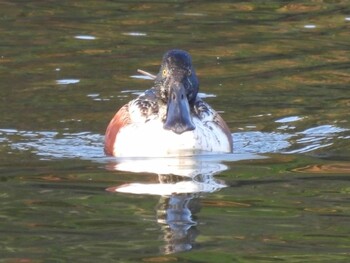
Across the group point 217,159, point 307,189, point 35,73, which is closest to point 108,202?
point 307,189

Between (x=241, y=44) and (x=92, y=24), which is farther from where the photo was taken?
(x=92, y=24)

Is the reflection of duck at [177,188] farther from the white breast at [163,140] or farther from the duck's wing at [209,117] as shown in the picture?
the duck's wing at [209,117]

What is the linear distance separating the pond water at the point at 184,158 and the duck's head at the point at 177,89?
0.36 m

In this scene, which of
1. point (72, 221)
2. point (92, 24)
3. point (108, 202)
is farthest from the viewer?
point (92, 24)

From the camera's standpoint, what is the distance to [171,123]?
10602mm

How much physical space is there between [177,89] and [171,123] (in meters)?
0.34

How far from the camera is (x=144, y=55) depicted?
47.8 ft

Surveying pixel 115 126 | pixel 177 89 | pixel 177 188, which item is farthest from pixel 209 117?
pixel 177 188

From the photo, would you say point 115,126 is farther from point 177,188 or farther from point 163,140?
point 177,188

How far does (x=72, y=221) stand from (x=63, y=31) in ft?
26.5

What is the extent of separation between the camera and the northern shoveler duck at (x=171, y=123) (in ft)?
35.1

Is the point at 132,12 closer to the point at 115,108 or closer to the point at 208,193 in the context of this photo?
the point at 115,108

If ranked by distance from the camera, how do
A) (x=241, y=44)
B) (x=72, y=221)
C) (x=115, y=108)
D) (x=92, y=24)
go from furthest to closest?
(x=92, y=24)
(x=241, y=44)
(x=115, y=108)
(x=72, y=221)

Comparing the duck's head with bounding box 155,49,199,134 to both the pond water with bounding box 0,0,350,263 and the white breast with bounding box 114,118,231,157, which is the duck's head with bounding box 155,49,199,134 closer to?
the white breast with bounding box 114,118,231,157
